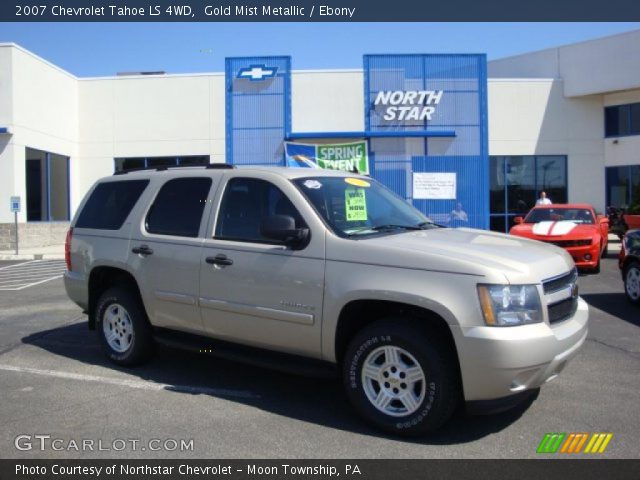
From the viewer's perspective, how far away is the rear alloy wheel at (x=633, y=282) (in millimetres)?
8946

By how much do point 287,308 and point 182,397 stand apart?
4.32 feet

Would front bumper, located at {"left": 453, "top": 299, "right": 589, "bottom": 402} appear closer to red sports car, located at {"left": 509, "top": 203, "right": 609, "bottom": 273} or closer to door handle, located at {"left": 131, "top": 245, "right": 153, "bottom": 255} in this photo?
door handle, located at {"left": 131, "top": 245, "right": 153, "bottom": 255}

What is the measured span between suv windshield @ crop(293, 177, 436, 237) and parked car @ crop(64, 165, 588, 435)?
19 mm

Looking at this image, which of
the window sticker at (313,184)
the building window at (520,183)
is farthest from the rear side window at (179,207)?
the building window at (520,183)

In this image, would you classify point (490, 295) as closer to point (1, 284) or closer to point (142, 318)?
point (142, 318)

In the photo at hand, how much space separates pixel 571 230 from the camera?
490 inches

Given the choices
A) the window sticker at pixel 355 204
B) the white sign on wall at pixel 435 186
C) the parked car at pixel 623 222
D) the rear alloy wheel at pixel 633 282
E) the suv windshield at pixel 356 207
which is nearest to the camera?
the suv windshield at pixel 356 207

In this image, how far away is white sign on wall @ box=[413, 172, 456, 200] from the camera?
2091 cm

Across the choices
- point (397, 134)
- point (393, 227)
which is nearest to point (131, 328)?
point (393, 227)

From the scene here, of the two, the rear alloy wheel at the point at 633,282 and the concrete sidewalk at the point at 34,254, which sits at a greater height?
the concrete sidewalk at the point at 34,254

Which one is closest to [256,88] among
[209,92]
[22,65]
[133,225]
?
[209,92]

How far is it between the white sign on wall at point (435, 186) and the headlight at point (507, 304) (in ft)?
56.4

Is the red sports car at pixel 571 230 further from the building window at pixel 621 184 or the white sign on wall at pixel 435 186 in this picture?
the building window at pixel 621 184

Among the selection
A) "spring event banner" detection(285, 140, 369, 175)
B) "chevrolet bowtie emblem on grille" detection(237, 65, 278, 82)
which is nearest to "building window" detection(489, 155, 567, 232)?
"spring event banner" detection(285, 140, 369, 175)
